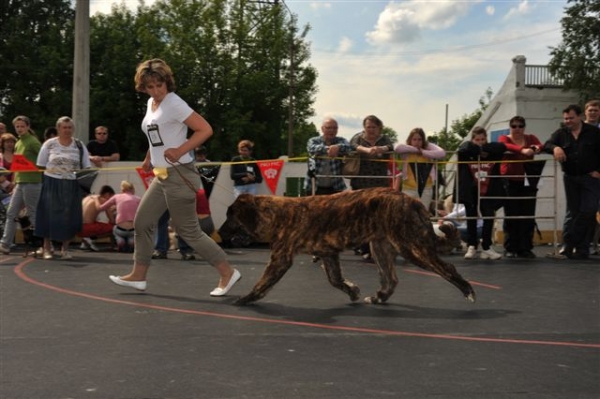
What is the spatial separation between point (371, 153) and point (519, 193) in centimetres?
252

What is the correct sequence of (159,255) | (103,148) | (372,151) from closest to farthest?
(372,151) < (159,255) < (103,148)

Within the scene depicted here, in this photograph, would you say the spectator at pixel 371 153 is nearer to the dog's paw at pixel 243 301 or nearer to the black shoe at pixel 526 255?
the black shoe at pixel 526 255

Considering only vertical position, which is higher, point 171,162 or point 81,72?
point 81,72

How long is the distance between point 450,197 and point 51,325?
9095 mm

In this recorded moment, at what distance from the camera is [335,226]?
6512 millimetres

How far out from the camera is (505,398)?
12.5ft

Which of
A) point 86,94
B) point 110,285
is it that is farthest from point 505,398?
point 86,94

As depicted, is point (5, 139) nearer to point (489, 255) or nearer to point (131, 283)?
point (131, 283)

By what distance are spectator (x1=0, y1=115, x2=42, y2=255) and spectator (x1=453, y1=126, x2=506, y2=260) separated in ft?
20.1

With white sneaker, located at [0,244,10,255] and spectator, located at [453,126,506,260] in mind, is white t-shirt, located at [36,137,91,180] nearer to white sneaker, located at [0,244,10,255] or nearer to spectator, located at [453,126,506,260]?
white sneaker, located at [0,244,10,255]

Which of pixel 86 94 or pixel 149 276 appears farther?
pixel 86 94

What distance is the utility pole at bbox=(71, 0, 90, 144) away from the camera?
1641 centimetres

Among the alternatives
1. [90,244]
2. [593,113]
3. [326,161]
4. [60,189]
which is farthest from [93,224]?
[593,113]

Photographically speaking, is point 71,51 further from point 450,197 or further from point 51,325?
point 51,325
